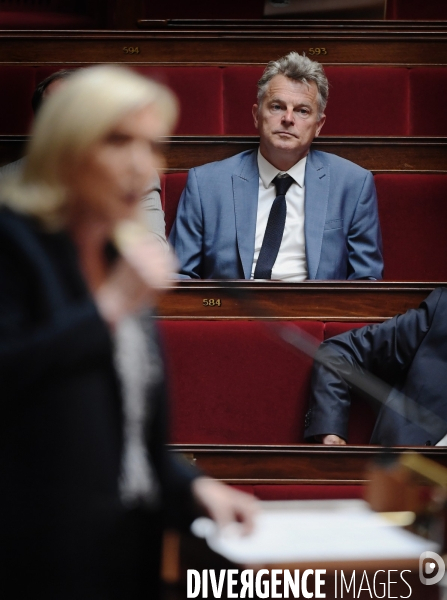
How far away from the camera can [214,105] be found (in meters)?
0.82

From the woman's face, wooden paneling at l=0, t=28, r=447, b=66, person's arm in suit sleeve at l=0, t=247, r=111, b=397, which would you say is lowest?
person's arm in suit sleeve at l=0, t=247, r=111, b=397

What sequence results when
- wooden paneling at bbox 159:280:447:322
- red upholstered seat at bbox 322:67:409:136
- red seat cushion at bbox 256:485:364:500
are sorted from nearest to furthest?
red seat cushion at bbox 256:485:364:500, wooden paneling at bbox 159:280:447:322, red upholstered seat at bbox 322:67:409:136

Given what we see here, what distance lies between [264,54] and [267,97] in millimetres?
124

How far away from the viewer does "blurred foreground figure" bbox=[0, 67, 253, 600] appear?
20 centimetres

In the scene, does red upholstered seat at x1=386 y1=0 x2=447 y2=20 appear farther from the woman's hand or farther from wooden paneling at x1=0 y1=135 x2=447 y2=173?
the woman's hand

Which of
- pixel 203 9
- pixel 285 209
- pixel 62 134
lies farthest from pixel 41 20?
pixel 62 134

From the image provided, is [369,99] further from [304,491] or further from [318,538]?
[318,538]

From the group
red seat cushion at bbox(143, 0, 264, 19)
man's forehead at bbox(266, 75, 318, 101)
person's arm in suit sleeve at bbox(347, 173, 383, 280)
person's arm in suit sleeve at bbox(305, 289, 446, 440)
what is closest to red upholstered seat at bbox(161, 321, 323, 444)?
person's arm in suit sleeve at bbox(305, 289, 446, 440)

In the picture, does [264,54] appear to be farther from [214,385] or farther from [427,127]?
[214,385]

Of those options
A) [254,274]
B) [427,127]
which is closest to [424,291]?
[254,274]

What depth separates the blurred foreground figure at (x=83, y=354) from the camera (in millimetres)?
202

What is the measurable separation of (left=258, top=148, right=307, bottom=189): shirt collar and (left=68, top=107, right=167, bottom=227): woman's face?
50cm

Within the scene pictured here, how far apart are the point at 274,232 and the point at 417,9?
0.51 metres

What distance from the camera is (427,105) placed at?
0.82 metres
